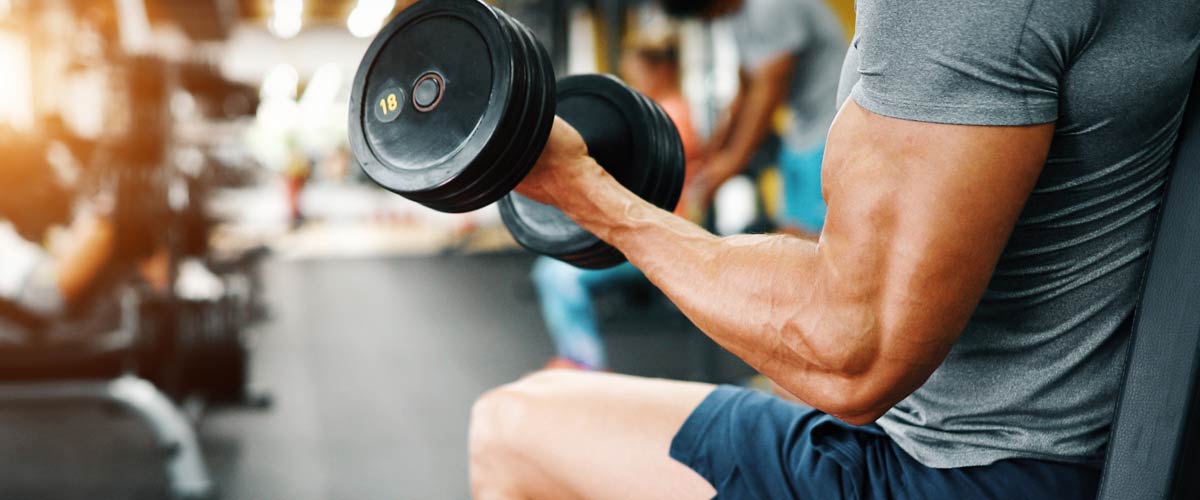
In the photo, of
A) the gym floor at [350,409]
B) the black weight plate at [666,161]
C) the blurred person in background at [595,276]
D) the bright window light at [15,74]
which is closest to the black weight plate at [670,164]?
the black weight plate at [666,161]

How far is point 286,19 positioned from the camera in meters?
10.7

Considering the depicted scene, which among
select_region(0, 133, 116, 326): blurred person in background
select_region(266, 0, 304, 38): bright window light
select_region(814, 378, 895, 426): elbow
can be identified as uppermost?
select_region(266, 0, 304, 38): bright window light

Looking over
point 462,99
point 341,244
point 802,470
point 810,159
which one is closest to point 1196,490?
point 802,470

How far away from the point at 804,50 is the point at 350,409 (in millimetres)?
1841

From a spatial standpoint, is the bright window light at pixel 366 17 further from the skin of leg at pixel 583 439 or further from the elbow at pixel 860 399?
the elbow at pixel 860 399

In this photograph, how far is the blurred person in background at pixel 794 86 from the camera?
92.7 inches

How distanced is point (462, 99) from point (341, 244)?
762cm

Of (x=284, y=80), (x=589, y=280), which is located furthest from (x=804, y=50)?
(x=284, y=80)

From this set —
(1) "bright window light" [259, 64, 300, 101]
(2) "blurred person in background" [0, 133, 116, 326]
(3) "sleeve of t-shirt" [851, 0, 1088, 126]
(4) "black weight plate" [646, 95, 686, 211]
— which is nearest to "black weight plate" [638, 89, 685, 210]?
(4) "black weight plate" [646, 95, 686, 211]

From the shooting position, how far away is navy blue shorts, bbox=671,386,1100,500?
0.75 meters

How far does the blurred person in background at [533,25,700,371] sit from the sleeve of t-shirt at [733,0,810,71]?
305mm

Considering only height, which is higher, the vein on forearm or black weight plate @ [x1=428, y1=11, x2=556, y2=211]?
black weight plate @ [x1=428, y1=11, x2=556, y2=211]

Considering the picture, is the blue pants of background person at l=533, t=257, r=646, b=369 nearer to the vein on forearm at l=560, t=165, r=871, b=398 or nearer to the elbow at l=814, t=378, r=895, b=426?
the vein on forearm at l=560, t=165, r=871, b=398

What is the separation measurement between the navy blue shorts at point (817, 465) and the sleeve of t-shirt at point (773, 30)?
5.39 feet
